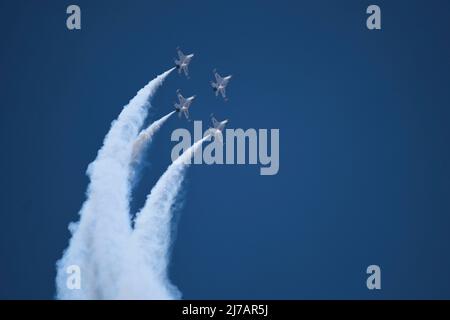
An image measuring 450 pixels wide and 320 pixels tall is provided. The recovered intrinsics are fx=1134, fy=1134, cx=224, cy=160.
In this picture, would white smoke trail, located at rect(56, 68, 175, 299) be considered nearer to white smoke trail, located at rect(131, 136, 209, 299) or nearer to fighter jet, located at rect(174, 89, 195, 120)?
white smoke trail, located at rect(131, 136, 209, 299)

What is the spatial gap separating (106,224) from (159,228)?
1980 millimetres

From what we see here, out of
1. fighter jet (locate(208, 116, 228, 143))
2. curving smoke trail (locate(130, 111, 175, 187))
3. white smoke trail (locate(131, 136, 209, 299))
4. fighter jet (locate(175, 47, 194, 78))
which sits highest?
fighter jet (locate(175, 47, 194, 78))

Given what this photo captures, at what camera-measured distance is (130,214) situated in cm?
3778

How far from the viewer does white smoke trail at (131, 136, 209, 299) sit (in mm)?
36094

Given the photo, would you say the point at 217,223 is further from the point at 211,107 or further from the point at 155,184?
the point at 155,184

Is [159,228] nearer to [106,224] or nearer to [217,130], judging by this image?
[106,224]

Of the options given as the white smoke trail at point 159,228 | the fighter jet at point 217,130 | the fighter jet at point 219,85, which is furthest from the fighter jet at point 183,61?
the white smoke trail at point 159,228

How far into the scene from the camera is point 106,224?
A: 3681 centimetres

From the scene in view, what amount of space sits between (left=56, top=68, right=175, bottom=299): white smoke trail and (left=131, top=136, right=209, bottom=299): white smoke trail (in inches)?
23.4

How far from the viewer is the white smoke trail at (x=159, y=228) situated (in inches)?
1421

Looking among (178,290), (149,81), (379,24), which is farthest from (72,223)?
(379,24)

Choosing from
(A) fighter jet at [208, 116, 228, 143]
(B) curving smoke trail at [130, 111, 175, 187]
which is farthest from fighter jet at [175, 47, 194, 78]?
(A) fighter jet at [208, 116, 228, 143]

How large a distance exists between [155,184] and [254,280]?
7.20m
